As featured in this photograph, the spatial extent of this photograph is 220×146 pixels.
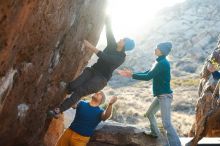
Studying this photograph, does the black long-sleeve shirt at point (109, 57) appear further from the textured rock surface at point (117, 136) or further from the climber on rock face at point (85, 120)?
the textured rock surface at point (117, 136)

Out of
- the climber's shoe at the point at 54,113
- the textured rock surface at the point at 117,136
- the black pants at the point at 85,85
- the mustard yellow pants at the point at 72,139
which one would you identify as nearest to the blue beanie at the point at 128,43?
the black pants at the point at 85,85

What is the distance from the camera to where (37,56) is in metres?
9.42

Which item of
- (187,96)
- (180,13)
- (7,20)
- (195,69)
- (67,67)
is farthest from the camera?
(180,13)

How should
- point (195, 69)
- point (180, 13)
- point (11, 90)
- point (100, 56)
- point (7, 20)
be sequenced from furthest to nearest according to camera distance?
point (180, 13)
point (195, 69)
point (100, 56)
point (11, 90)
point (7, 20)

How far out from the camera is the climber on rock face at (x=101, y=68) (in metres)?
10.4

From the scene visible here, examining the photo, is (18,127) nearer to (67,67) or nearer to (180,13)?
(67,67)

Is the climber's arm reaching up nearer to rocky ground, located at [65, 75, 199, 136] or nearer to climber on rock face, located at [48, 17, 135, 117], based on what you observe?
climber on rock face, located at [48, 17, 135, 117]

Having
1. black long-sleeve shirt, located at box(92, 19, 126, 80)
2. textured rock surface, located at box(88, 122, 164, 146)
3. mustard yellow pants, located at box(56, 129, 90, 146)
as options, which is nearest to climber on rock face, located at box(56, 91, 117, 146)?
mustard yellow pants, located at box(56, 129, 90, 146)

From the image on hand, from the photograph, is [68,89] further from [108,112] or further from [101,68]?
[108,112]

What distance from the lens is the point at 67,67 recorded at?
11.5 metres

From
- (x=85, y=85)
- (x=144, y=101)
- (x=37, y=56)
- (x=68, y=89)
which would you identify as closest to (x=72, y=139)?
(x=85, y=85)

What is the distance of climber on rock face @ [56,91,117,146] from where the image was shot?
10.1m

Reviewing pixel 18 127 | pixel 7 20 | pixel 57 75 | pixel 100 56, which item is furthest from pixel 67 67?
pixel 7 20

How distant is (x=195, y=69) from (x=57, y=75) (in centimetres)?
8133
